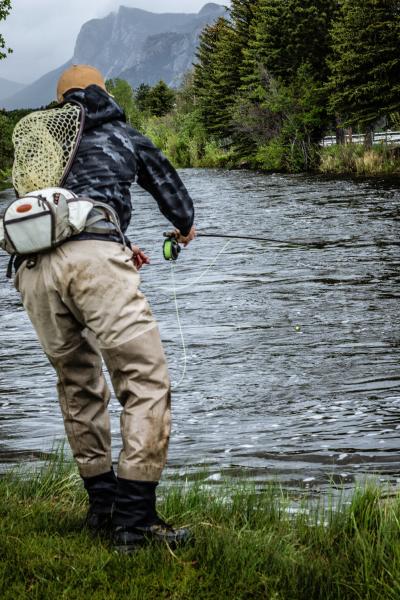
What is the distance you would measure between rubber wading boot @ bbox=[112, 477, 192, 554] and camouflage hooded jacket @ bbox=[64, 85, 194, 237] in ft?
3.67

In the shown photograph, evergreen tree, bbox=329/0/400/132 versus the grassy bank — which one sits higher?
evergreen tree, bbox=329/0/400/132

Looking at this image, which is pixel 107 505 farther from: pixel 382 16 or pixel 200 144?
pixel 200 144

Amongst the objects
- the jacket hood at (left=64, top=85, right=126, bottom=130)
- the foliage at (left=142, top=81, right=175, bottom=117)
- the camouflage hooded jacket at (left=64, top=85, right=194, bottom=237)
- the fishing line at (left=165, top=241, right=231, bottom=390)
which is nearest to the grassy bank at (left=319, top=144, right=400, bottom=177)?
the fishing line at (left=165, top=241, right=231, bottom=390)

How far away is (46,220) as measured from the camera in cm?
327

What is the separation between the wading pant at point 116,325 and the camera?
3.29m

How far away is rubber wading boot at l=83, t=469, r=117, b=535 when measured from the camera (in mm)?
3527

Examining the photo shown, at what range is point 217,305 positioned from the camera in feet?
35.1

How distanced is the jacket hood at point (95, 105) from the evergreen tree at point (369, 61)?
28.8 m

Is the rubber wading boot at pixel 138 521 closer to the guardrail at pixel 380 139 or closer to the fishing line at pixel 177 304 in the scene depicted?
the fishing line at pixel 177 304

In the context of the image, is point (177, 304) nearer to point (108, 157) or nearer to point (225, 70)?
point (108, 157)

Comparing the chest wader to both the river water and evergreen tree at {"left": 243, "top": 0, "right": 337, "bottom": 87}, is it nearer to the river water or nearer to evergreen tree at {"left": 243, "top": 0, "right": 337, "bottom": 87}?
the river water

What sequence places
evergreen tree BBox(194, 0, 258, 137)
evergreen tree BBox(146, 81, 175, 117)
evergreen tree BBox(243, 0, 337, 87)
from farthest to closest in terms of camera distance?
1. evergreen tree BBox(146, 81, 175, 117)
2. evergreen tree BBox(194, 0, 258, 137)
3. evergreen tree BBox(243, 0, 337, 87)

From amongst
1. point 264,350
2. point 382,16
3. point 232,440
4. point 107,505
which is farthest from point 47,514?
point 382,16

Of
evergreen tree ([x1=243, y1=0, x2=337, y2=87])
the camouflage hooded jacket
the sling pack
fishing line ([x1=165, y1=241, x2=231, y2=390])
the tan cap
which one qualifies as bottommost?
fishing line ([x1=165, y1=241, x2=231, y2=390])
